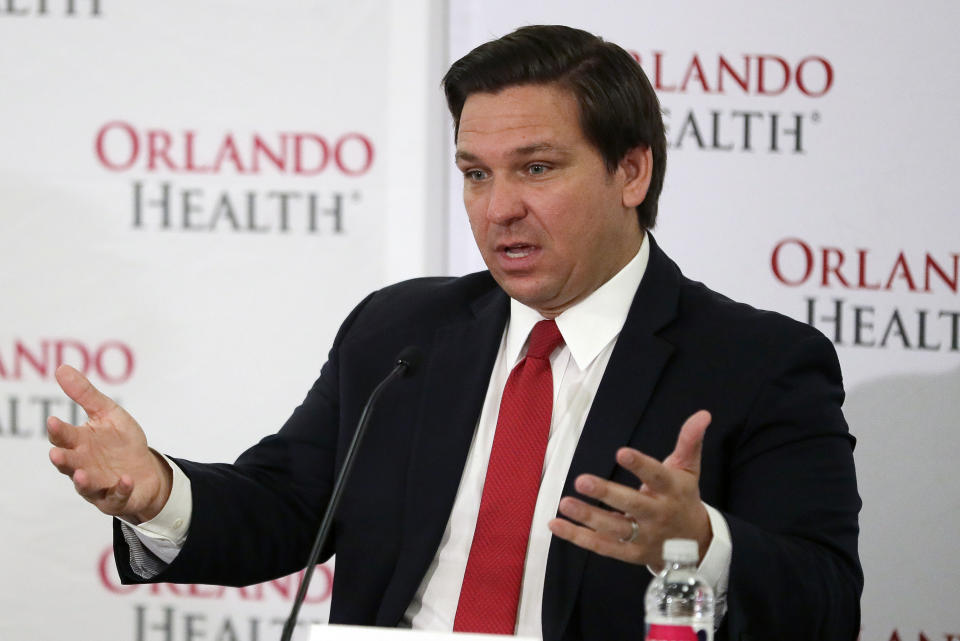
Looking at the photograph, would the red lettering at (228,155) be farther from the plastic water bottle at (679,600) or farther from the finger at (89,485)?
the plastic water bottle at (679,600)

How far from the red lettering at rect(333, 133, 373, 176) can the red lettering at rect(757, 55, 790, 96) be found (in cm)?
92

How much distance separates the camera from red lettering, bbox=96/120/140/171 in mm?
2871

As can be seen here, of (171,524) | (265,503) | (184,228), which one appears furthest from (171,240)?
(171,524)

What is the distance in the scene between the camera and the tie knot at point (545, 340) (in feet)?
6.65

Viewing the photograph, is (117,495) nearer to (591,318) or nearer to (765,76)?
(591,318)

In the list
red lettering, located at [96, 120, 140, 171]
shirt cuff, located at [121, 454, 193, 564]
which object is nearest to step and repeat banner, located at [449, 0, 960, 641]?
red lettering, located at [96, 120, 140, 171]

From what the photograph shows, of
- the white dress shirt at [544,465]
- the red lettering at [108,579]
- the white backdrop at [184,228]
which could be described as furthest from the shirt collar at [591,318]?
the red lettering at [108,579]

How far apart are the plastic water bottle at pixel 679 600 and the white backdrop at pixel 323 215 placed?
1327 mm

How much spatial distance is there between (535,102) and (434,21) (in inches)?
35.8

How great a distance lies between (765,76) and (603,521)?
165cm

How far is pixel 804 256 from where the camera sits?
2.70 metres

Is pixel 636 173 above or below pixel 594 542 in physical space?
above

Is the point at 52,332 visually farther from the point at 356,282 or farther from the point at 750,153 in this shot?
the point at 750,153

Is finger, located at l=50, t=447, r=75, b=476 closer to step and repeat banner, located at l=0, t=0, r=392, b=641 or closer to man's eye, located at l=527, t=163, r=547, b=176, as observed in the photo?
man's eye, located at l=527, t=163, r=547, b=176
